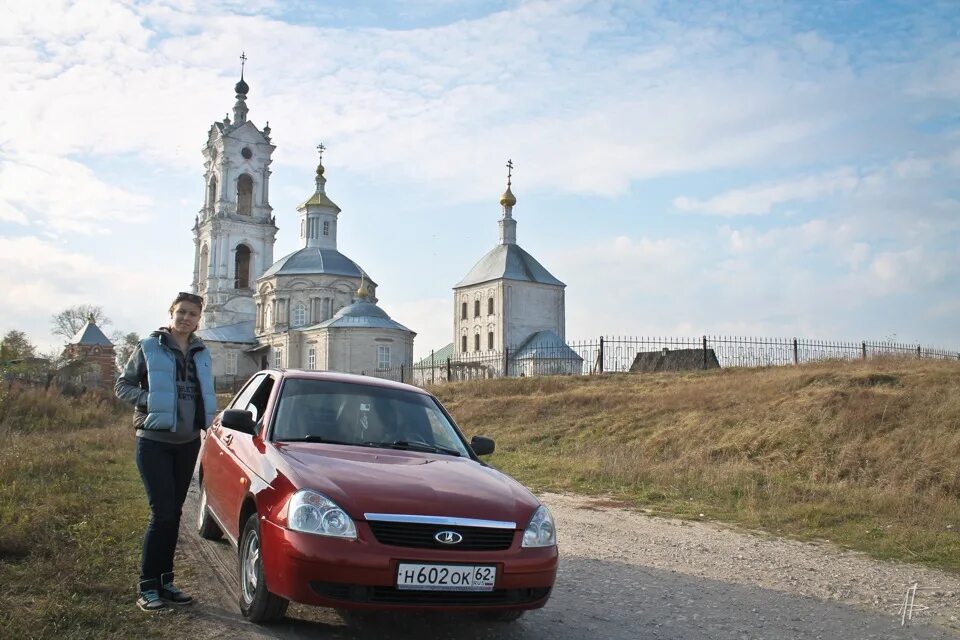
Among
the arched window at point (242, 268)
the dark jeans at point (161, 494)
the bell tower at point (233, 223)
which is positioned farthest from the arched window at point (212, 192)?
the dark jeans at point (161, 494)

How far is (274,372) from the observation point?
6473 millimetres

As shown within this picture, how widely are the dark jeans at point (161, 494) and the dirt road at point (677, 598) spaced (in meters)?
0.40

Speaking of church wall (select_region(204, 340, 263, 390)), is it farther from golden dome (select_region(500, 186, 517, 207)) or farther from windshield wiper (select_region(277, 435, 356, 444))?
windshield wiper (select_region(277, 435, 356, 444))

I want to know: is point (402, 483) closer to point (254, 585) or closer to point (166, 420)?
point (254, 585)

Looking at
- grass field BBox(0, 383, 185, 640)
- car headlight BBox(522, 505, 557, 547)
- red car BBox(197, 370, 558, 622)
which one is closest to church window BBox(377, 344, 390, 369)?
grass field BBox(0, 383, 185, 640)

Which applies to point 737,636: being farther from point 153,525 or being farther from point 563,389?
point 563,389

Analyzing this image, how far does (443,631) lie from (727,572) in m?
3.05

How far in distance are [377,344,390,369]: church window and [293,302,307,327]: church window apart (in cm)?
998

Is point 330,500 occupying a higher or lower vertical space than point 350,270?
lower

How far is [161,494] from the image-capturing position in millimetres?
5336

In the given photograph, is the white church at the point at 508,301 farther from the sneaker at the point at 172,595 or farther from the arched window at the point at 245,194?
the sneaker at the point at 172,595

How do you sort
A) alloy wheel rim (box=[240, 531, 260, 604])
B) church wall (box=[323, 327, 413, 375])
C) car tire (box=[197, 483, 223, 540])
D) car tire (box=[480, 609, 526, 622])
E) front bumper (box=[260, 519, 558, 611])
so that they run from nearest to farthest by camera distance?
front bumper (box=[260, 519, 558, 611]) < alloy wheel rim (box=[240, 531, 260, 604]) < car tire (box=[480, 609, 526, 622]) < car tire (box=[197, 483, 223, 540]) < church wall (box=[323, 327, 413, 375])

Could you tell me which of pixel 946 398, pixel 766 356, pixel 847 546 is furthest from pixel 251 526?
pixel 766 356

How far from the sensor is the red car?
4266 millimetres
